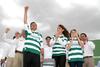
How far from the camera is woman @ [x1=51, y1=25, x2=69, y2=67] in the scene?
32.6 feet

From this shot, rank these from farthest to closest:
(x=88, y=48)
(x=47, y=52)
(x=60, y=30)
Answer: (x=47, y=52) → (x=88, y=48) → (x=60, y=30)

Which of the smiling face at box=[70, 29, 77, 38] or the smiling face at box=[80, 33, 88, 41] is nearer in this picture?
the smiling face at box=[70, 29, 77, 38]

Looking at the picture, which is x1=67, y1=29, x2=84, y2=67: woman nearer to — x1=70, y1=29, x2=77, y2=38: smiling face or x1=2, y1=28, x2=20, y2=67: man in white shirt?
x1=70, y1=29, x2=77, y2=38: smiling face

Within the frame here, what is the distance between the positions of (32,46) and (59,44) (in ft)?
4.96

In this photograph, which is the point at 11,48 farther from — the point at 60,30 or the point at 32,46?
the point at 32,46

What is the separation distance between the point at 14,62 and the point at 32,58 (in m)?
3.10

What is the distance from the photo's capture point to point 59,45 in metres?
10.1

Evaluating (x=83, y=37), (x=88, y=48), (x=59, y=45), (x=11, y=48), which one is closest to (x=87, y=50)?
→ (x=88, y=48)

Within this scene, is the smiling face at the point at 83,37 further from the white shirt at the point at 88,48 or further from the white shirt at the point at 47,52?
the white shirt at the point at 47,52

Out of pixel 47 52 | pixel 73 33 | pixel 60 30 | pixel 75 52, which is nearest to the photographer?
pixel 75 52

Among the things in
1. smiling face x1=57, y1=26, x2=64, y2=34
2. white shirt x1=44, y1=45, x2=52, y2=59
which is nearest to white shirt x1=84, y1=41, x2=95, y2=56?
smiling face x1=57, y1=26, x2=64, y2=34

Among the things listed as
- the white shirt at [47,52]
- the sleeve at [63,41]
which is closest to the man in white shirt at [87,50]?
the sleeve at [63,41]

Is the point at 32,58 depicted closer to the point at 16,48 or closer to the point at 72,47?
the point at 72,47

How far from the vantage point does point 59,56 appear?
392 inches
